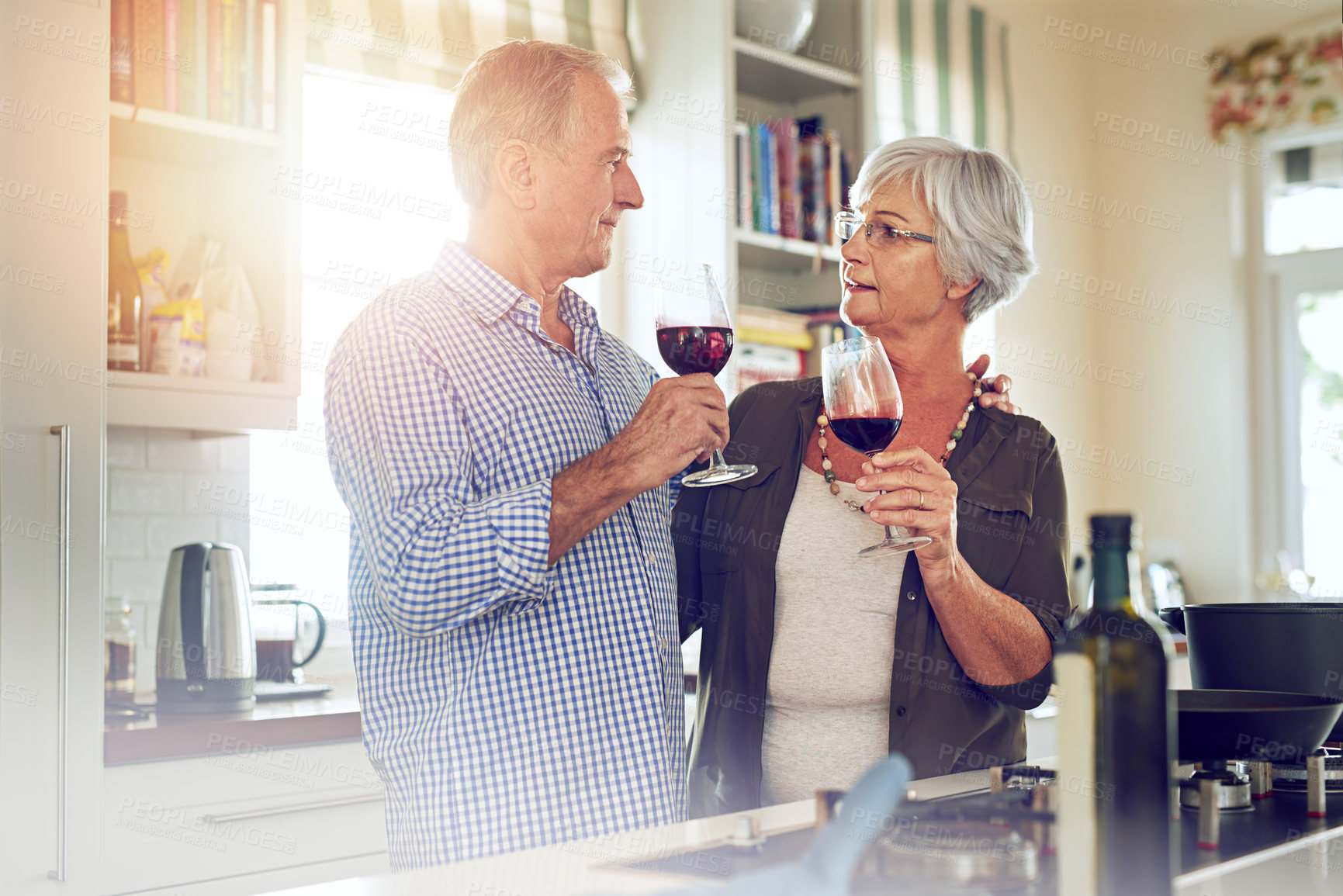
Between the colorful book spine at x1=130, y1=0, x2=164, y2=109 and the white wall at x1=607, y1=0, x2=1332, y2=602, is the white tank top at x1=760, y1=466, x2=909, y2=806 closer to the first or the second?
the colorful book spine at x1=130, y1=0, x2=164, y2=109

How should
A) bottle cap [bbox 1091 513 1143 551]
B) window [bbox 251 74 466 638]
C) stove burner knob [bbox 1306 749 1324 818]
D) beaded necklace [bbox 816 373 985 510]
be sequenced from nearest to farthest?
bottle cap [bbox 1091 513 1143 551]
stove burner knob [bbox 1306 749 1324 818]
beaded necklace [bbox 816 373 985 510]
window [bbox 251 74 466 638]

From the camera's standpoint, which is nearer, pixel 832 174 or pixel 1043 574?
pixel 1043 574

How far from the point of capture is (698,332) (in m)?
1.39

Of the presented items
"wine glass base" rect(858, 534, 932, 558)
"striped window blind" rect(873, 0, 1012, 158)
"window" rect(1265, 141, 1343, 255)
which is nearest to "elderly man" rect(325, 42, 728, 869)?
"wine glass base" rect(858, 534, 932, 558)

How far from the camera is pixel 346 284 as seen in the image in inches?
115

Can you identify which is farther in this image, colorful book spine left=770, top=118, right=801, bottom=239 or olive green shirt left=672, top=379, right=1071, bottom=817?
colorful book spine left=770, top=118, right=801, bottom=239

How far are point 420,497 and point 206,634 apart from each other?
3.76ft

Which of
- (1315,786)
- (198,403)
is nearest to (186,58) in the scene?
(198,403)

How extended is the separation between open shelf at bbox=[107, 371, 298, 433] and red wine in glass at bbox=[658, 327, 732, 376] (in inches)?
43.3

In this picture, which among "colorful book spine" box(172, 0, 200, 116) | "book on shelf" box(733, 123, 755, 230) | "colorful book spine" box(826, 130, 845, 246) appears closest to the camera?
"colorful book spine" box(172, 0, 200, 116)

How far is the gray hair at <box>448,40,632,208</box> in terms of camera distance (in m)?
1.42

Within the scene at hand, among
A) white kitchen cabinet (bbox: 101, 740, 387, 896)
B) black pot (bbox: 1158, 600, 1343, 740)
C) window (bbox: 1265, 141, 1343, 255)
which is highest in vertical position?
window (bbox: 1265, 141, 1343, 255)

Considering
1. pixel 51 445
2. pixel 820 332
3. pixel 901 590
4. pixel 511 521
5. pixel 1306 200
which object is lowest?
pixel 901 590

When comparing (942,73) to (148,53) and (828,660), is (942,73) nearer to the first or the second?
(148,53)
